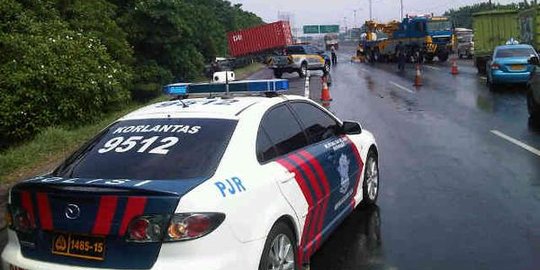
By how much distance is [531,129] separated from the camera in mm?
11875

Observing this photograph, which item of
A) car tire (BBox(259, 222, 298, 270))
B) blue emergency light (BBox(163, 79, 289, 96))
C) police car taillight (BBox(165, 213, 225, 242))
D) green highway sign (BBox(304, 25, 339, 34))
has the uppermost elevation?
green highway sign (BBox(304, 25, 339, 34))

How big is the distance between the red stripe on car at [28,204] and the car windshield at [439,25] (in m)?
41.0

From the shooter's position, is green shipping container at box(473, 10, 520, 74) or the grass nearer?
the grass

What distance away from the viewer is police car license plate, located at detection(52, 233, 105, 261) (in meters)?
3.49

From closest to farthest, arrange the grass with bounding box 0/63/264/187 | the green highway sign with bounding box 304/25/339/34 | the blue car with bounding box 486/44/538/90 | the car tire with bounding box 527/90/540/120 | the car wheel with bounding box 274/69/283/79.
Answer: the grass with bounding box 0/63/264/187 < the car tire with bounding box 527/90/540/120 < the blue car with bounding box 486/44/538/90 < the car wheel with bounding box 274/69/283/79 < the green highway sign with bounding box 304/25/339/34

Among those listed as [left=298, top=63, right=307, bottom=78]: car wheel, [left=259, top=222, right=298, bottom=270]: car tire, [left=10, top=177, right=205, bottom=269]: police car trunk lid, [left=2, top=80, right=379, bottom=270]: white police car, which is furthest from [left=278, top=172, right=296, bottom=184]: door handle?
[left=298, top=63, right=307, bottom=78]: car wheel

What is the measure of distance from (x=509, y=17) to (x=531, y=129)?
23765 millimetres

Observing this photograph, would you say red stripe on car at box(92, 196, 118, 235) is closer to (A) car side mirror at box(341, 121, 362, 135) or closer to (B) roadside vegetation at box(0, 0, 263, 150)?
(A) car side mirror at box(341, 121, 362, 135)

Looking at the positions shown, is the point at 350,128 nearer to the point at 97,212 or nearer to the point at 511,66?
the point at 97,212

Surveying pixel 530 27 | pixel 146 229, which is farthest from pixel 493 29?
pixel 146 229

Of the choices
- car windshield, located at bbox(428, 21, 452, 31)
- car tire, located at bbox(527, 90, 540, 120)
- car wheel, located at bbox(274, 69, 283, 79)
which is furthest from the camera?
car windshield, located at bbox(428, 21, 452, 31)

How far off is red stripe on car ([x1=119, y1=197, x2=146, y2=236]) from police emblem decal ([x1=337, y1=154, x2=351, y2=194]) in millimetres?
2414

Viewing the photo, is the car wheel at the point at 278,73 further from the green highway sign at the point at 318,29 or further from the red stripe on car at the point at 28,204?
the green highway sign at the point at 318,29

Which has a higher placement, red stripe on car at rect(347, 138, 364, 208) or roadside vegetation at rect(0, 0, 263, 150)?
roadside vegetation at rect(0, 0, 263, 150)
